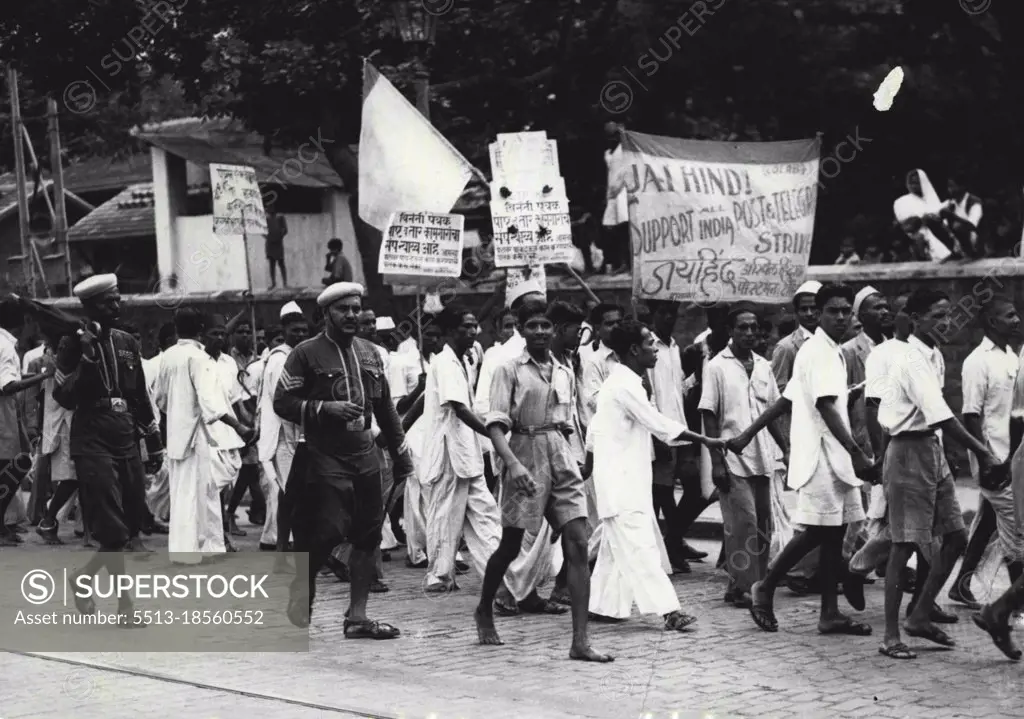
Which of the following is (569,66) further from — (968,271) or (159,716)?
(159,716)

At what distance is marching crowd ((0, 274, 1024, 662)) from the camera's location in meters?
7.90

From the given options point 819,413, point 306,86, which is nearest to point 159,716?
point 819,413

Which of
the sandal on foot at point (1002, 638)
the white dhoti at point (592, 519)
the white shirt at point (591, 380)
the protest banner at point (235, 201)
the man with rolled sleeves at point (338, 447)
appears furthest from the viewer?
the protest banner at point (235, 201)

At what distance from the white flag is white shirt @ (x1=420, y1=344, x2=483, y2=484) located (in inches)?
80.5

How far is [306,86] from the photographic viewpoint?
1838cm

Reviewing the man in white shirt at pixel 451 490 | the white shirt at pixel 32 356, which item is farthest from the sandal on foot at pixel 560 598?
the white shirt at pixel 32 356

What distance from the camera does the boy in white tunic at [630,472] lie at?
8258 mm

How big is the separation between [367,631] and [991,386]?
3702 millimetres

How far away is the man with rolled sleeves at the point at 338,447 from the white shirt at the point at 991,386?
3210 mm

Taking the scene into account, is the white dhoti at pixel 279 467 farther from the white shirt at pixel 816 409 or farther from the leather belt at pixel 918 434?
the leather belt at pixel 918 434

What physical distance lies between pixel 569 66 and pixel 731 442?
40.6 feet

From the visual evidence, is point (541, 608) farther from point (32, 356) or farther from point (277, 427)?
point (32, 356)

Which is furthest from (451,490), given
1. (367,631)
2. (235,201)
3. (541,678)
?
(235,201)

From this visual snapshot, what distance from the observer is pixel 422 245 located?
12.3 meters
